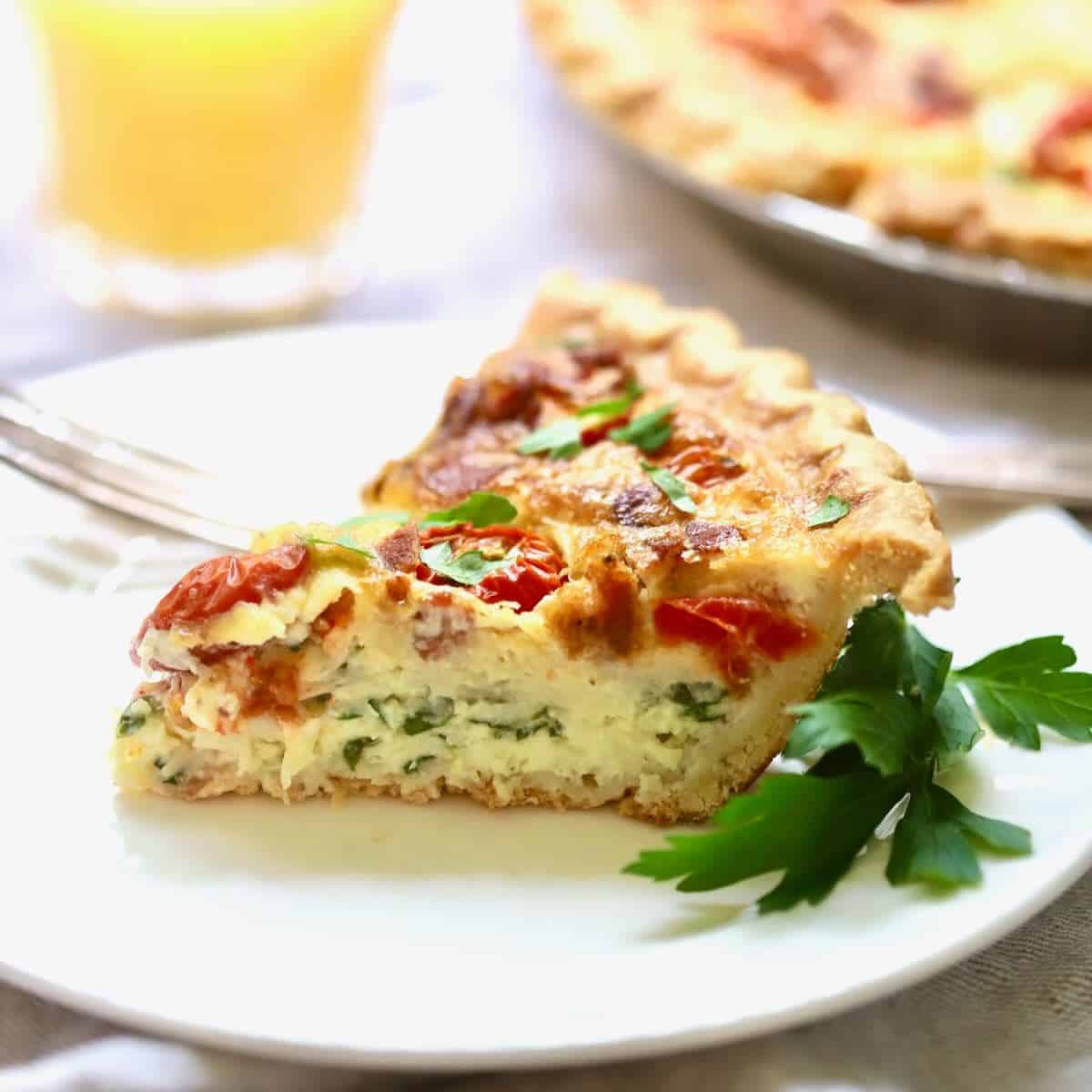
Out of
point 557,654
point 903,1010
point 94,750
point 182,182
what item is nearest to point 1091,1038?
point 903,1010

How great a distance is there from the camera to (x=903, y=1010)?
220 cm

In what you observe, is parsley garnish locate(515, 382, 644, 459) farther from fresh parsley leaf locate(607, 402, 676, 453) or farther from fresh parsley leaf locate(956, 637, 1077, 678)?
fresh parsley leaf locate(956, 637, 1077, 678)

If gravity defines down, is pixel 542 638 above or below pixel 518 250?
above

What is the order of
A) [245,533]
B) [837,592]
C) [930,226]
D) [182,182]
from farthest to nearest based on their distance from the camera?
[182,182]
[930,226]
[245,533]
[837,592]

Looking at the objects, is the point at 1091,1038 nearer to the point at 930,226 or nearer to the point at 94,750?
the point at 94,750

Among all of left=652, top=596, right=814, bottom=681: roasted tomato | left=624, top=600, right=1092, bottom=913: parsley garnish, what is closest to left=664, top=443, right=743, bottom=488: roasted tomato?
left=652, top=596, right=814, bottom=681: roasted tomato

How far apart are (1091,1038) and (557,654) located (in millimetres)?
882

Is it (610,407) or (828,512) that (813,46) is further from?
(828,512)

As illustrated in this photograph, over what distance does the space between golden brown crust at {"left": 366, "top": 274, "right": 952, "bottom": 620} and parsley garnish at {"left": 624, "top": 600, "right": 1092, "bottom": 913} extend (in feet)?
0.39

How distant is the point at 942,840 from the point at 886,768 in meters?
0.11

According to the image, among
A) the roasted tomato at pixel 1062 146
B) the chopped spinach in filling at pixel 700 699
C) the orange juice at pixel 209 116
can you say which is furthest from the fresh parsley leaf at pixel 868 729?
the orange juice at pixel 209 116

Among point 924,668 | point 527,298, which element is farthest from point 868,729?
point 527,298

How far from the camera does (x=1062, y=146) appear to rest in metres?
4.20

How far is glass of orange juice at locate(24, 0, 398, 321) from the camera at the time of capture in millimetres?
3836
